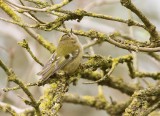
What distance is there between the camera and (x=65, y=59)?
261cm

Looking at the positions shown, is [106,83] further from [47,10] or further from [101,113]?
[101,113]

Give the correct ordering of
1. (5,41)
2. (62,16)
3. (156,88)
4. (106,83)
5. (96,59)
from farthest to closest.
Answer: (5,41), (106,83), (96,59), (156,88), (62,16)

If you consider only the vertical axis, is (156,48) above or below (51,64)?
below

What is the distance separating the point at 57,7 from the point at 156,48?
0.57m

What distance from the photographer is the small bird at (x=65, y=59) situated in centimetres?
244

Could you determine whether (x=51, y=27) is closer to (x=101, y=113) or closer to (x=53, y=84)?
(x=53, y=84)

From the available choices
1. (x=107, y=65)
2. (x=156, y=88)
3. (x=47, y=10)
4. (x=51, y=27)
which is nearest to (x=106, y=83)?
(x=107, y=65)

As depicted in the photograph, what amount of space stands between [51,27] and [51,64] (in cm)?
35

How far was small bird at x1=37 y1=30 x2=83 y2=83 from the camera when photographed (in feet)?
8.02

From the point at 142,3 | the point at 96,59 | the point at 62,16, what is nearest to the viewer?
the point at 62,16

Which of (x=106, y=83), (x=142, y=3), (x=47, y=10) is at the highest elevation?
(x=142, y=3)

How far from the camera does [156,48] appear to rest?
226 cm

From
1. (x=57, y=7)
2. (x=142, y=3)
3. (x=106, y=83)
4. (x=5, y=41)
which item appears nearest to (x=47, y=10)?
(x=57, y=7)

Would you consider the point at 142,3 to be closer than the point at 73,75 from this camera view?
No
